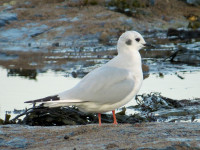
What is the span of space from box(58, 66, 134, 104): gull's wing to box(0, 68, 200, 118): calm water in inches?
115

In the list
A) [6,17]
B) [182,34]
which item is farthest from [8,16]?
[182,34]

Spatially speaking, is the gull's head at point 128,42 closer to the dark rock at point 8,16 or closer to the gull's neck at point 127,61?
the gull's neck at point 127,61

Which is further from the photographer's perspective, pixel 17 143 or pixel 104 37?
pixel 104 37

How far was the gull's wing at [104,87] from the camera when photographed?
224 inches

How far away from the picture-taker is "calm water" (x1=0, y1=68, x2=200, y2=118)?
9.46 metres

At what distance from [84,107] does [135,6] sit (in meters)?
15.5

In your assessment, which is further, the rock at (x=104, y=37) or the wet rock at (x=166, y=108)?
the rock at (x=104, y=37)

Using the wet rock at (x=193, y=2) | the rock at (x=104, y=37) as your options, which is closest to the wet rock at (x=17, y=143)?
the rock at (x=104, y=37)

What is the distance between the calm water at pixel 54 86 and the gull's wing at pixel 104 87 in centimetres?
293

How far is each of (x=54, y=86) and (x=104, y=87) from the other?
4871mm

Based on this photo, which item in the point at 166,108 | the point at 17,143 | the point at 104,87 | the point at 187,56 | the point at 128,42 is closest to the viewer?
the point at 17,143

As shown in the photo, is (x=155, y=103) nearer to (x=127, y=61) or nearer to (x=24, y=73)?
(x=127, y=61)

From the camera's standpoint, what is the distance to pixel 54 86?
34.7ft

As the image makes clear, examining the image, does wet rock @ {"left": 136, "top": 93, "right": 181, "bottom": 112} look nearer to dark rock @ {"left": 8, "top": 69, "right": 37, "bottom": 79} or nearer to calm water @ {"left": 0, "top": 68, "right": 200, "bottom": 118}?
calm water @ {"left": 0, "top": 68, "right": 200, "bottom": 118}
